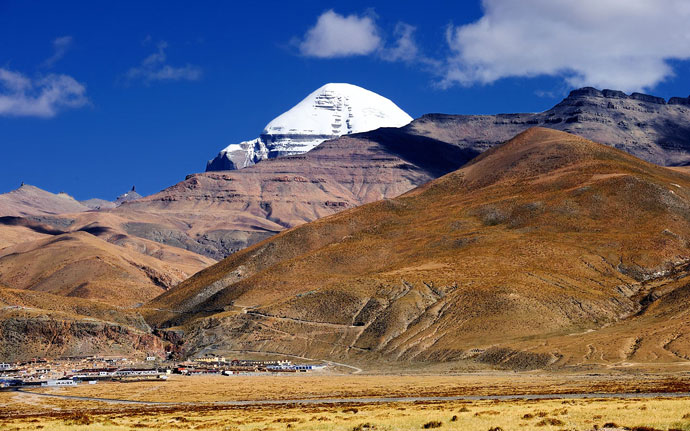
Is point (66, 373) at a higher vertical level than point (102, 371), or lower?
higher

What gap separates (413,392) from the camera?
389ft

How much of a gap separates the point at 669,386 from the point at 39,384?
9397 centimetres

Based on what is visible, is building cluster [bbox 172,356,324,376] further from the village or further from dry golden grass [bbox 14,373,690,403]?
dry golden grass [bbox 14,373,690,403]

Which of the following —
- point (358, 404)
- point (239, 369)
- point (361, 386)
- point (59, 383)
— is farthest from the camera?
point (239, 369)

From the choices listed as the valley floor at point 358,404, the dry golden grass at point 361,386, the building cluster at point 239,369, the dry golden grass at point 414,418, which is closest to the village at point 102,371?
the building cluster at point 239,369

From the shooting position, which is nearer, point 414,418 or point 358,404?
point 414,418

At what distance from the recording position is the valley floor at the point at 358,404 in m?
63.7

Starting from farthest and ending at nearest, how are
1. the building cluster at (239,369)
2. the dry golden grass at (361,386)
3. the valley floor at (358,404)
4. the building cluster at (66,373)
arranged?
the building cluster at (239,369) → the building cluster at (66,373) → the dry golden grass at (361,386) → the valley floor at (358,404)

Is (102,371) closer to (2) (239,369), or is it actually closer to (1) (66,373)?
(1) (66,373)

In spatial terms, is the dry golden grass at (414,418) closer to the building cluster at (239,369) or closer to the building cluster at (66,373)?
the building cluster at (66,373)

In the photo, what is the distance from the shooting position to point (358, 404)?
96.1 m

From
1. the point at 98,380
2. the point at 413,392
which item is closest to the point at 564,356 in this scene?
the point at 413,392

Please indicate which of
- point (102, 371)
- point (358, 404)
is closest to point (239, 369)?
point (102, 371)

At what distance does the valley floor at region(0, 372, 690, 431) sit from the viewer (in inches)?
2509
